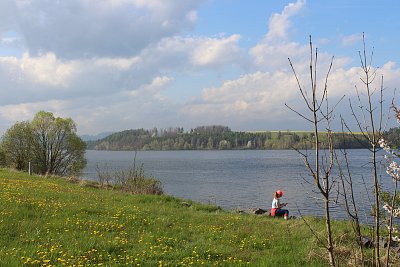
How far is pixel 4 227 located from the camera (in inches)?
400

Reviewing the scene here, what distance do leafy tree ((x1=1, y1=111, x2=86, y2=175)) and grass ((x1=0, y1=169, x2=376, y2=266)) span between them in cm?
4003

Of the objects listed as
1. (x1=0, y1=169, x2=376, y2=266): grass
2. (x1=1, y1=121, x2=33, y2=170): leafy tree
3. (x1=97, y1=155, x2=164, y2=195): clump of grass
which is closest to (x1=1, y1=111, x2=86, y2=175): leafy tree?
(x1=1, y1=121, x2=33, y2=170): leafy tree

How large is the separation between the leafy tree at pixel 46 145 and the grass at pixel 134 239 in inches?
1576

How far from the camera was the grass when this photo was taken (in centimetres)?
817

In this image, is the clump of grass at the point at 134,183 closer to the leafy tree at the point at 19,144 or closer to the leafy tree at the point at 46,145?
the leafy tree at the point at 46,145

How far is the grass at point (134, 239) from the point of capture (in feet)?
26.8

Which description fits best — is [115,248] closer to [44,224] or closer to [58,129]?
[44,224]

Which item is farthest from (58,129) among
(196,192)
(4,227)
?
(4,227)

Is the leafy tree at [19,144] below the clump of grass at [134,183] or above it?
above

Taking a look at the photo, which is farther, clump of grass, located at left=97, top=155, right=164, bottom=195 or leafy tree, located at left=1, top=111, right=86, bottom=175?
leafy tree, located at left=1, top=111, right=86, bottom=175

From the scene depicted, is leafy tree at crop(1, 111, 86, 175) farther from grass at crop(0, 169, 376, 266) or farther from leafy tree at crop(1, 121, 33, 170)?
grass at crop(0, 169, 376, 266)

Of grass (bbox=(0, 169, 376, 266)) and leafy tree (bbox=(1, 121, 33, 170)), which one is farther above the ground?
leafy tree (bbox=(1, 121, 33, 170))

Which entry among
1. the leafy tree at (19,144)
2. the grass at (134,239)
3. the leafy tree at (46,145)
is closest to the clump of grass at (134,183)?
the grass at (134,239)

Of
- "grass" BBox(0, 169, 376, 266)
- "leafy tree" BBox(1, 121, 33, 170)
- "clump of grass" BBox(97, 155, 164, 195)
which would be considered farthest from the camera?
"leafy tree" BBox(1, 121, 33, 170)
